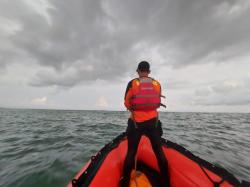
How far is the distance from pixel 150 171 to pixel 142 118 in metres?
1.44

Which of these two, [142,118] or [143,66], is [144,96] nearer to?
[142,118]

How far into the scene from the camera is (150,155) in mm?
3713

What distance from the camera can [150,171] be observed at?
3.78 m

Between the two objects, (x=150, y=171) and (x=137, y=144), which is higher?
(x=137, y=144)

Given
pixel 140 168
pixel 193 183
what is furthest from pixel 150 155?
pixel 193 183

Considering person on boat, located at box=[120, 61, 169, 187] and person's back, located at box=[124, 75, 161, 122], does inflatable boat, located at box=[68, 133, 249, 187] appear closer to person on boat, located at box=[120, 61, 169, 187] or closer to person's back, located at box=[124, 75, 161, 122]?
person on boat, located at box=[120, 61, 169, 187]

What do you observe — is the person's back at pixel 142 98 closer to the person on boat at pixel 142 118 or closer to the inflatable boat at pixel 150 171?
the person on boat at pixel 142 118

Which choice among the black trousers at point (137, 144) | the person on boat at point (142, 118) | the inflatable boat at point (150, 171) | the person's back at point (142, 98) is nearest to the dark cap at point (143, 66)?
the person on boat at point (142, 118)

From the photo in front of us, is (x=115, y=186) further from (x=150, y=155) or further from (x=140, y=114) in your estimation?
(x=140, y=114)

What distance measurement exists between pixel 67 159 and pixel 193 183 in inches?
183

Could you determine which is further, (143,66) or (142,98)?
(143,66)

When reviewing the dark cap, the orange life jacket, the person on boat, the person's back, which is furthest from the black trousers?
the dark cap

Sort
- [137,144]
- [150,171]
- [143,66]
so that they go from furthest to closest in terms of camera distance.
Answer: [150,171] < [143,66] < [137,144]

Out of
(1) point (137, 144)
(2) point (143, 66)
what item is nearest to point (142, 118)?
(1) point (137, 144)
